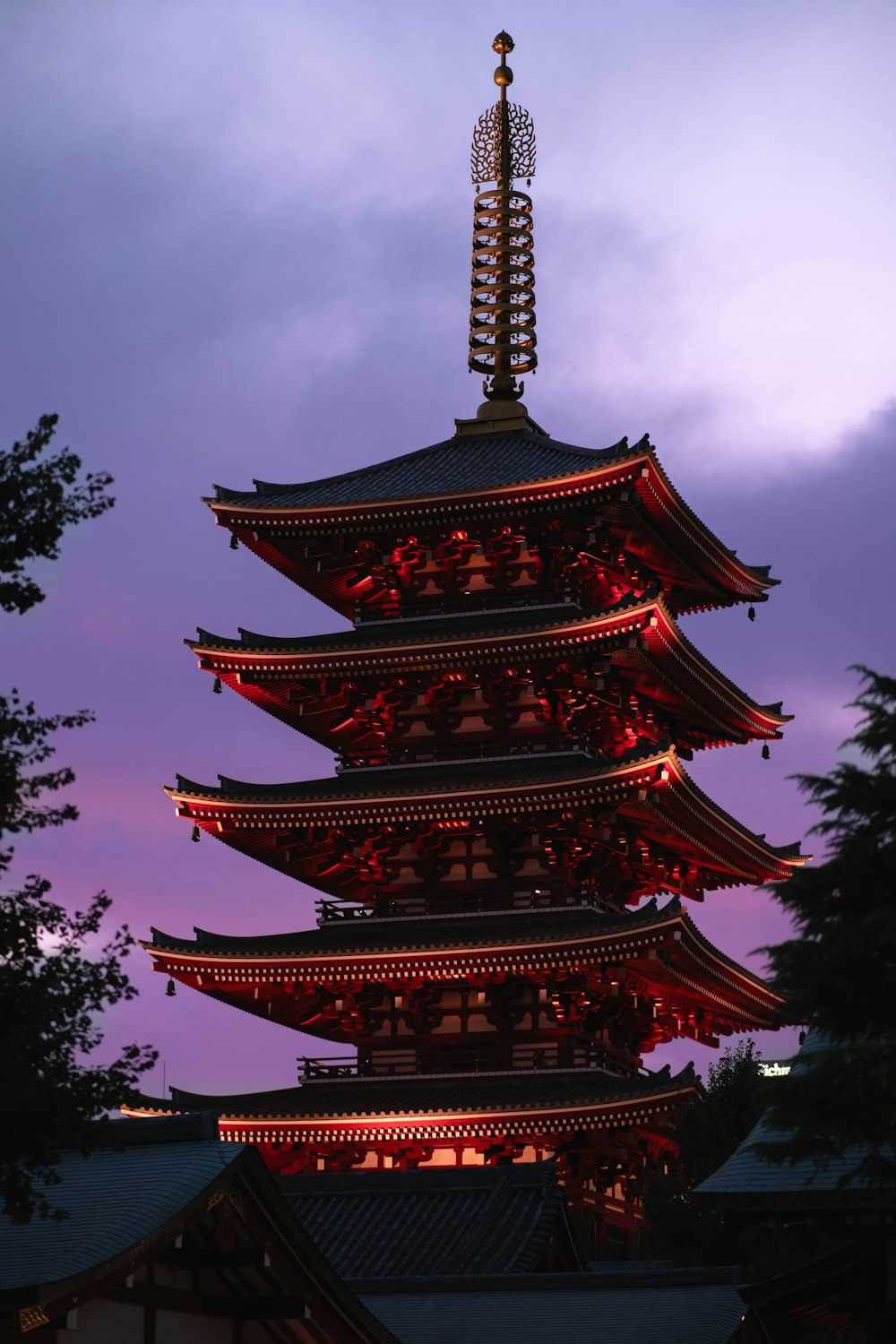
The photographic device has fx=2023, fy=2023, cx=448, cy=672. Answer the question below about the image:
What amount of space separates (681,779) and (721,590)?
9.18 metres

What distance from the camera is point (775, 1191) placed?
78.0 ft

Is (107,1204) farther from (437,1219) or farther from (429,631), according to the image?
(429,631)

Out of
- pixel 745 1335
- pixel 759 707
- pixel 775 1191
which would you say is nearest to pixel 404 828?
pixel 759 707

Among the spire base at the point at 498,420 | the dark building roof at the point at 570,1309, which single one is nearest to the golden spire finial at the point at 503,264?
the spire base at the point at 498,420

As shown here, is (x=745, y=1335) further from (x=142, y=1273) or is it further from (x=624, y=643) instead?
(x=624, y=643)

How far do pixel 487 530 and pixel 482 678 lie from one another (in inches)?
139

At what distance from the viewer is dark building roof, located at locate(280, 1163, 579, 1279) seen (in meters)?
34.8

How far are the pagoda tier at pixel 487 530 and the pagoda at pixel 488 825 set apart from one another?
0.27ft

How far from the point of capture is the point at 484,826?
45.5 metres

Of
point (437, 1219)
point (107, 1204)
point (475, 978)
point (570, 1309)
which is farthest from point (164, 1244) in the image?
point (475, 978)

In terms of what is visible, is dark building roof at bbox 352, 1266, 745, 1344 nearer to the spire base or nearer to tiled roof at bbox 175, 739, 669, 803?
tiled roof at bbox 175, 739, 669, 803

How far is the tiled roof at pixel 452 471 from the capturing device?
46688 mm

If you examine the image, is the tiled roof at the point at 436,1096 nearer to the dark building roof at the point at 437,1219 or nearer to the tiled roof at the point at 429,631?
the dark building roof at the point at 437,1219

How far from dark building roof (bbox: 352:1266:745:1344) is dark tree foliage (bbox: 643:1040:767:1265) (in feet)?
36.5
